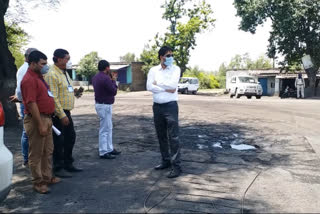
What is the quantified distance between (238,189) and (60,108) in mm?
2678

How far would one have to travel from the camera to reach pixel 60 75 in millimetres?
4406

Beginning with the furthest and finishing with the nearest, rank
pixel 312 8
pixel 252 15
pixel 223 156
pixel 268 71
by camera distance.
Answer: pixel 268 71 < pixel 252 15 < pixel 312 8 < pixel 223 156

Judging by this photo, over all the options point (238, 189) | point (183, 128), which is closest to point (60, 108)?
point (238, 189)

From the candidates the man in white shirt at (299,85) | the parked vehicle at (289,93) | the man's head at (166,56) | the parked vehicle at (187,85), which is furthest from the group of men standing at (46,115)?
the parked vehicle at (187,85)

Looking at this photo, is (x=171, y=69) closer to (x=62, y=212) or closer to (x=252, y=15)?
(x=62, y=212)

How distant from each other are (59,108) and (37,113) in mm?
556

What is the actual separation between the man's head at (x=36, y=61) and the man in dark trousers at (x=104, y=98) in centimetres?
150

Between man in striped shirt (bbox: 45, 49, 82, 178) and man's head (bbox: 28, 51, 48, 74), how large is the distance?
0.50 m

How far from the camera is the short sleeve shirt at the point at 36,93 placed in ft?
11.7

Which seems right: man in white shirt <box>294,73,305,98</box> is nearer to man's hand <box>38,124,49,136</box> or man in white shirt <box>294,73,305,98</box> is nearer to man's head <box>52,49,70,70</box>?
man's head <box>52,49,70,70</box>

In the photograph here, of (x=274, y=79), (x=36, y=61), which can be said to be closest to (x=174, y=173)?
(x=36, y=61)

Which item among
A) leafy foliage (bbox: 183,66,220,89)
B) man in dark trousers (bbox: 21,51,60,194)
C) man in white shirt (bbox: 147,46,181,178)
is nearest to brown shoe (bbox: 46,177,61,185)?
man in dark trousers (bbox: 21,51,60,194)

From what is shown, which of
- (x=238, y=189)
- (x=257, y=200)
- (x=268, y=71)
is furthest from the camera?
(x=268, y=71)

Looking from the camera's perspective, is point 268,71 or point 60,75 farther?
point 268,71
